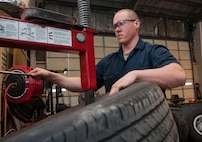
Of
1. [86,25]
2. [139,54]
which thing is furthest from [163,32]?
[86,25]

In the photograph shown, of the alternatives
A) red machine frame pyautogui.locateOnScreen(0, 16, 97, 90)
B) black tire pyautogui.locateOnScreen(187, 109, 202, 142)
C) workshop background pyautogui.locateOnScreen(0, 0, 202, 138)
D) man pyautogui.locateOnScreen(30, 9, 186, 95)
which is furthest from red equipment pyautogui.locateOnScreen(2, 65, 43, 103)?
workshop background pyautogui.locateOnScreen(0, 0, 202, 138)

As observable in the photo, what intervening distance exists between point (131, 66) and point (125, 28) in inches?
13.7

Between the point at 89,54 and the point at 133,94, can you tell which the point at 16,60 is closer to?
the point at 89,54

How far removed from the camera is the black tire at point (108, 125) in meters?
0.48

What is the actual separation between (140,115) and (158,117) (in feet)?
0.51

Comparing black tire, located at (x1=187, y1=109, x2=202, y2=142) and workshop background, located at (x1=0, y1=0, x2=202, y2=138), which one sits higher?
workshop background, located at (x1=0, y1=0, x2=202, y2=138)

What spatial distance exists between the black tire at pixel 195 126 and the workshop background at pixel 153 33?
260 cm

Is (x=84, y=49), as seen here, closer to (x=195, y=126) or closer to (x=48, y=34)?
(x=48, y=34)

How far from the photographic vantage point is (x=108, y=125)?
0.55 metres

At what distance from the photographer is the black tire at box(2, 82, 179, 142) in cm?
48

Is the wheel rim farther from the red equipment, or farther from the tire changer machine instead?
the tire changer machine

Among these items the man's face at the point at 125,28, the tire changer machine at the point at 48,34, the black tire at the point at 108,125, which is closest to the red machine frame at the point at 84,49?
the tire changer machine at the point at 48,34

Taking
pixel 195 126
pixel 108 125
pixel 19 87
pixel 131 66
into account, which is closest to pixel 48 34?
pixel 108 125

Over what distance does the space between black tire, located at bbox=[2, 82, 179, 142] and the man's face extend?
0.95 metres
